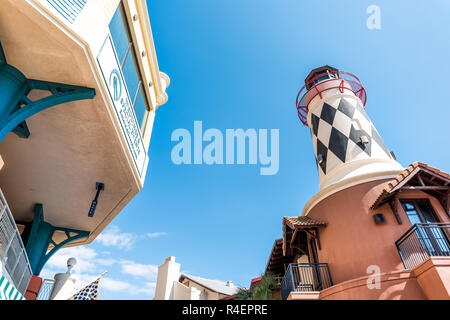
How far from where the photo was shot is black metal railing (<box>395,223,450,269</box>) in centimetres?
805

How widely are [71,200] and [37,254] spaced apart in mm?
2636

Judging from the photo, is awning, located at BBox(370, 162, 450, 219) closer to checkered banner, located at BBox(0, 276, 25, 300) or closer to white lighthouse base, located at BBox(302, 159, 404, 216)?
white lighthouse base, located at BBox(302, 159, 404, 216)

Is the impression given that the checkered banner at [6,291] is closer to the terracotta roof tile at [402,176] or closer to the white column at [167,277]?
the terracotta roof tile at [402,176]

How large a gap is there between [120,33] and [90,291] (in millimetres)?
10566

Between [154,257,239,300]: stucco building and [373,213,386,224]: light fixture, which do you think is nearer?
[373,213,386,224]: light fixture

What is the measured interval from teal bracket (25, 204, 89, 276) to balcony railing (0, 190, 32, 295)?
2.40 m

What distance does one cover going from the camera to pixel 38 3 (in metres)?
4.96

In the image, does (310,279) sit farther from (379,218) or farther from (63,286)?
(63,286)

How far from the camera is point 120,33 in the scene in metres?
7.87

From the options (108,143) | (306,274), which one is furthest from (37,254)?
(306,274)

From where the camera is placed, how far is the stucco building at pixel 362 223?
317 inches

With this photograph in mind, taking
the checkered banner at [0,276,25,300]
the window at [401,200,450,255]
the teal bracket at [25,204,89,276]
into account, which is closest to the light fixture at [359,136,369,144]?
the window at [401,200,450,255]
